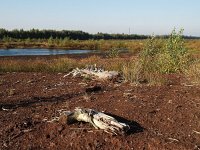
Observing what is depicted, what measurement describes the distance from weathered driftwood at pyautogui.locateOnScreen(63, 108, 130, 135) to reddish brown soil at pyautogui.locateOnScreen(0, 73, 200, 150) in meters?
0.11

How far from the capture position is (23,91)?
10797mm

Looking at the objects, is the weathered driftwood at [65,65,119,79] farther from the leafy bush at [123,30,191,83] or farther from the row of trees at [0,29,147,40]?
the row of trees at [0,29,147,40]

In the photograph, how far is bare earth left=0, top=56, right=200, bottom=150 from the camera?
22.1 ft

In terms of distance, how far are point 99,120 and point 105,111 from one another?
3.35 ft

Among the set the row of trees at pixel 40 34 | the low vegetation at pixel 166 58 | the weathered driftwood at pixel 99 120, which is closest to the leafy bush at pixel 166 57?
the low vegetation at pixel 166 58

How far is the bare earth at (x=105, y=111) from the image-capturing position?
6.73 meters

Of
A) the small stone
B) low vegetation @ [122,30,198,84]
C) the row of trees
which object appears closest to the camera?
the small stone

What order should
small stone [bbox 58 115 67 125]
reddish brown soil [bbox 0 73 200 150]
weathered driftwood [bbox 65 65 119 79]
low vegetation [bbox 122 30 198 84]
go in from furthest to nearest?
low vegetation [bbox 122 30 198 84] → weathered driftwood [bbox 65 65 119 79] → small stone [bbox 58 115 67 125] → reddish brown soil [bbox 0 73 200 150]

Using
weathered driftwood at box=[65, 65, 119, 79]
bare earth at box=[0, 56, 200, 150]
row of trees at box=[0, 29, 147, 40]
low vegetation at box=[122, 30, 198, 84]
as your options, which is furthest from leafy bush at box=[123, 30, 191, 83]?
row of trees at box=[0, 29, 147, 40]

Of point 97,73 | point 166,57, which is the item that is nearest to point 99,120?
point 97,73

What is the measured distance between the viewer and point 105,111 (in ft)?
26.4

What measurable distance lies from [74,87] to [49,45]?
5610 cm

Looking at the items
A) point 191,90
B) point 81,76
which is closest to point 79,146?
point 191,90

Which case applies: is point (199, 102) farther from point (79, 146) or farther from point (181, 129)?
point (79, 146)
